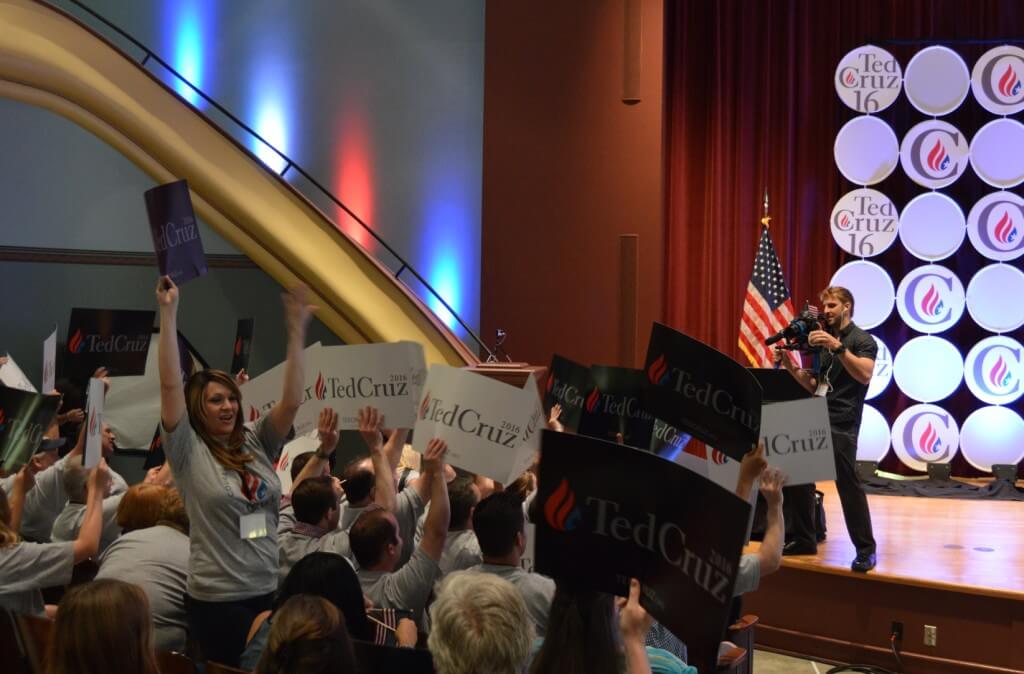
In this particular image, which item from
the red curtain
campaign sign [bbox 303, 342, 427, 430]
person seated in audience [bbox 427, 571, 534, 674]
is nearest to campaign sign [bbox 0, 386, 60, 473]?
campaign sign [bbox 303, 342, 427, 430]

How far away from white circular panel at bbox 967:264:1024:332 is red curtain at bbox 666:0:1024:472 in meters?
0.23

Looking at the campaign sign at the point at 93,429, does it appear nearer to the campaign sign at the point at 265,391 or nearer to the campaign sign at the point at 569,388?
the campaign sign at the point at 265,391

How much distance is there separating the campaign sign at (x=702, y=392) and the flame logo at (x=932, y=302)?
661 cm

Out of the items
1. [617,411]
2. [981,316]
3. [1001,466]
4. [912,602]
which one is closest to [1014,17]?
[981,316]

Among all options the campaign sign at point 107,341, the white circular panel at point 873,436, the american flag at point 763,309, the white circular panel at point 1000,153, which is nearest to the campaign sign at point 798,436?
the campaign sign at point 107,341

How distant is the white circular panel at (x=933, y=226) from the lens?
9148 mm

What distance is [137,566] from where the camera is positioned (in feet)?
11.0

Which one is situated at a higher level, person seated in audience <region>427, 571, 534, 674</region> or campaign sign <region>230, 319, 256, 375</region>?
campaign sign <region>230, 319, 256, 375</region>

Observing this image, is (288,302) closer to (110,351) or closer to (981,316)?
(110,351)

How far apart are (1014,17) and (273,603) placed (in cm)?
821

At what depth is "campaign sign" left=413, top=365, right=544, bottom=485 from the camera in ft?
12.6

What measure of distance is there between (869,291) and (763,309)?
99 centimetres

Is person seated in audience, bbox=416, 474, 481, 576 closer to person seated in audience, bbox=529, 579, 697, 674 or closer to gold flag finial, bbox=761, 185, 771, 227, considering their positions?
person seated in audience, bbox=529, 579, 697, 674

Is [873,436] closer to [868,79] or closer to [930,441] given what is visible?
[930,441]
